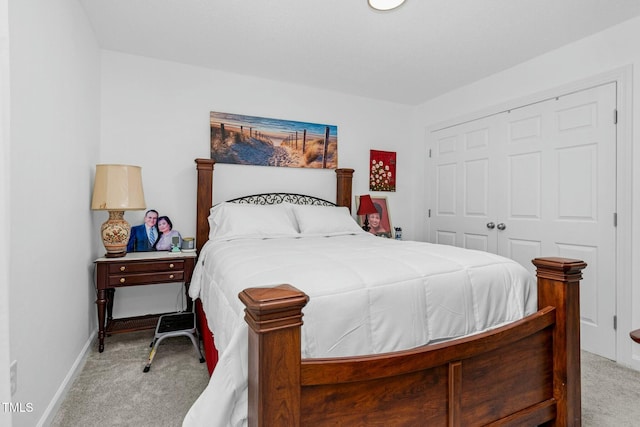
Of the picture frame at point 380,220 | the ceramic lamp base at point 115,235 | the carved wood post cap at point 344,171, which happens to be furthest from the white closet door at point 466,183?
the ceramic lamp base at point 115,235

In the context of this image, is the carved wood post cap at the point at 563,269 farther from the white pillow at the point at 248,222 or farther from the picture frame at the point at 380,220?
the picture frame at the point at 380,220

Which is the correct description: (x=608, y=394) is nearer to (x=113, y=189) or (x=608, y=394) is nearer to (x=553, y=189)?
(x=553, y=189)

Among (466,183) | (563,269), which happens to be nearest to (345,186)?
(466,183)

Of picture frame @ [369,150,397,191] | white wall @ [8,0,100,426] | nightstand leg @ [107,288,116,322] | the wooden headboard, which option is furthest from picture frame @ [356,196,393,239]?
white wall @ [8,0,100,426]

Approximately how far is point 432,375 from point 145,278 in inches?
89.9

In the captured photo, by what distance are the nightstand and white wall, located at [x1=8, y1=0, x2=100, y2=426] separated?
4.7 inches

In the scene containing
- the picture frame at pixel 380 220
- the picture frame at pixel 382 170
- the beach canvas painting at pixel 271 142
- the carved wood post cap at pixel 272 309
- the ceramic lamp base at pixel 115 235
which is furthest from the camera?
the picture frame at pixel 382 170

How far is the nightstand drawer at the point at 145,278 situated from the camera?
249 centimetres

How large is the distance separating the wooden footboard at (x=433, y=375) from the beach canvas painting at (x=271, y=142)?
2686mm

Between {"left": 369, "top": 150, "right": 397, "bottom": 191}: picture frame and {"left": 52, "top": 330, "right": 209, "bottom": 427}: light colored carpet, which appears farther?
{"left": 369, "top": 150, "right": 397, "bottom": 191}: picture frame

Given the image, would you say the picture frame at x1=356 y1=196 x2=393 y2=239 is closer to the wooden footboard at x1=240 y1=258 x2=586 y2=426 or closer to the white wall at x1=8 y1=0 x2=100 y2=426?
the wooden footboard at x1=240 y1=258 x2=586 y2=426

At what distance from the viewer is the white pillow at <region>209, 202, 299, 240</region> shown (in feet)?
9.15

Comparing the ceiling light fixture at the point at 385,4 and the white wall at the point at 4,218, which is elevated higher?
the ceiling light fixture at the point at 385,4

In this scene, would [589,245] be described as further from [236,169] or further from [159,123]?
[159,123]
